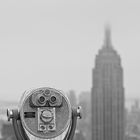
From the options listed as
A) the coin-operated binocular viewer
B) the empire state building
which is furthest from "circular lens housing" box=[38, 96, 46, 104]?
the empire state building

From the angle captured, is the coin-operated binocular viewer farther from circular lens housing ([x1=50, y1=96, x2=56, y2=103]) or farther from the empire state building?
the empire state building

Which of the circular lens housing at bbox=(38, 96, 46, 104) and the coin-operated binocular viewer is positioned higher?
the circular lens housing at bbox=(38, 96, 46, 104)

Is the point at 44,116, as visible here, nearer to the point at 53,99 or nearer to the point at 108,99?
the point at 53,99

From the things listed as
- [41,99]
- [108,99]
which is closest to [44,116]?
[41,99]

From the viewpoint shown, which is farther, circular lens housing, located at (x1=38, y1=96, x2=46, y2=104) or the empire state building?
the empire state building

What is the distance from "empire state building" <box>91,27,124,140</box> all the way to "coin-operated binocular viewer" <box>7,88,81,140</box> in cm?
7495

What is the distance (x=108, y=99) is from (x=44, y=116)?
78590 mm

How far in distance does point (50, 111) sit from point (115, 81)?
260ft

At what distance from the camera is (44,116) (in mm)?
2635

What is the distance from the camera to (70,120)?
2688 mm

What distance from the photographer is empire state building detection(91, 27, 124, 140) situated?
78688 mm

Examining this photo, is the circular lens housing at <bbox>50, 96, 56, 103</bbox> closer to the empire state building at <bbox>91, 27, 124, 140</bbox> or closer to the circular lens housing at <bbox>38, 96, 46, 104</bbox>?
the circular lens housing at <bbox>38, 96, 46, 104</bbox>

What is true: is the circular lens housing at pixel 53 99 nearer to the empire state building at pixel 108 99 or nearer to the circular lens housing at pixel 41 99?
the circular lens housing at pixel 41 99

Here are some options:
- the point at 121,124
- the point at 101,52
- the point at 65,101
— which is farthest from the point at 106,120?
the point at 65,101
